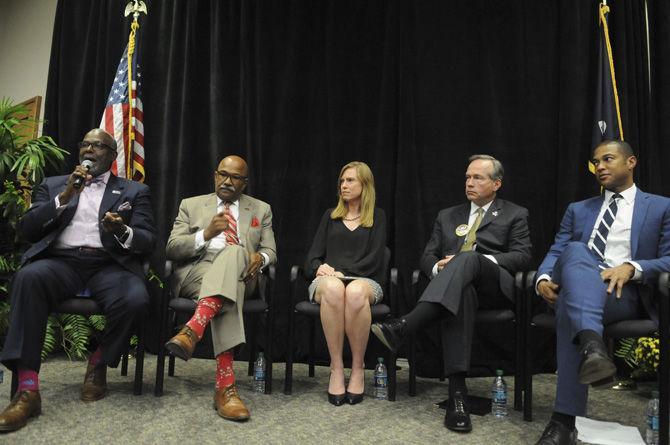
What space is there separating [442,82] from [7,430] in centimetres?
318

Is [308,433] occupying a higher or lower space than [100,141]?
lower

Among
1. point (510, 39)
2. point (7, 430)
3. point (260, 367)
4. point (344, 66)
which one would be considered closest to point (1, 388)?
point (7, 430)

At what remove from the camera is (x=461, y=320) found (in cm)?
273

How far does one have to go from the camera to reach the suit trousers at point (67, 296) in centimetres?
265

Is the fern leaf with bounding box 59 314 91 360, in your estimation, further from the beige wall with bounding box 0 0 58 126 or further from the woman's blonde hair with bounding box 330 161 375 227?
the beige wall with bounding box 0 0 58 126

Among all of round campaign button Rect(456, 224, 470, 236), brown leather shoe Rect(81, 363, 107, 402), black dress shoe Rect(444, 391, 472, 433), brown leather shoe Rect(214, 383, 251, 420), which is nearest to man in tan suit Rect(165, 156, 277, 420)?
brown leather shoe Rect(214, 383, 251, 420)

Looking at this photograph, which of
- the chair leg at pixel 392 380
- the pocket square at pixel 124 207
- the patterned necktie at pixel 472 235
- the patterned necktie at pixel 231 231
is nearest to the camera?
the chair leg at pixel 392 380

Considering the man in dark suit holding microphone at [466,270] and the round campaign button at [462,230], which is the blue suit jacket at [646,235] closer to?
the man in dark suit holding microphone at [466,270]

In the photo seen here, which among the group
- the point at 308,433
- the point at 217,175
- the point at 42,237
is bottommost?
the point at 308,433

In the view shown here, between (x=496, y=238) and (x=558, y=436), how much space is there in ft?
3.97

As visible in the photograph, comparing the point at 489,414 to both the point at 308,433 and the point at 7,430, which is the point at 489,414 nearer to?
the point at 308,433

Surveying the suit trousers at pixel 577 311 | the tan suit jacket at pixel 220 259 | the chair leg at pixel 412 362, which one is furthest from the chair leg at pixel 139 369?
the suit trousers at pixel 577 311

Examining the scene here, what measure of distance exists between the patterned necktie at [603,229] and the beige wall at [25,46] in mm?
4993

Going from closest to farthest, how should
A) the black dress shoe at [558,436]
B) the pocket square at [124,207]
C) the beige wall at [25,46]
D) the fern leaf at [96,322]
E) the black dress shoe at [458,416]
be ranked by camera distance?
the black dress shoe at [558,436], the black dress shoe at [458,416], the pocket square at [124,207], the fern leaf at [96,322], the beige wall at [25,46]
